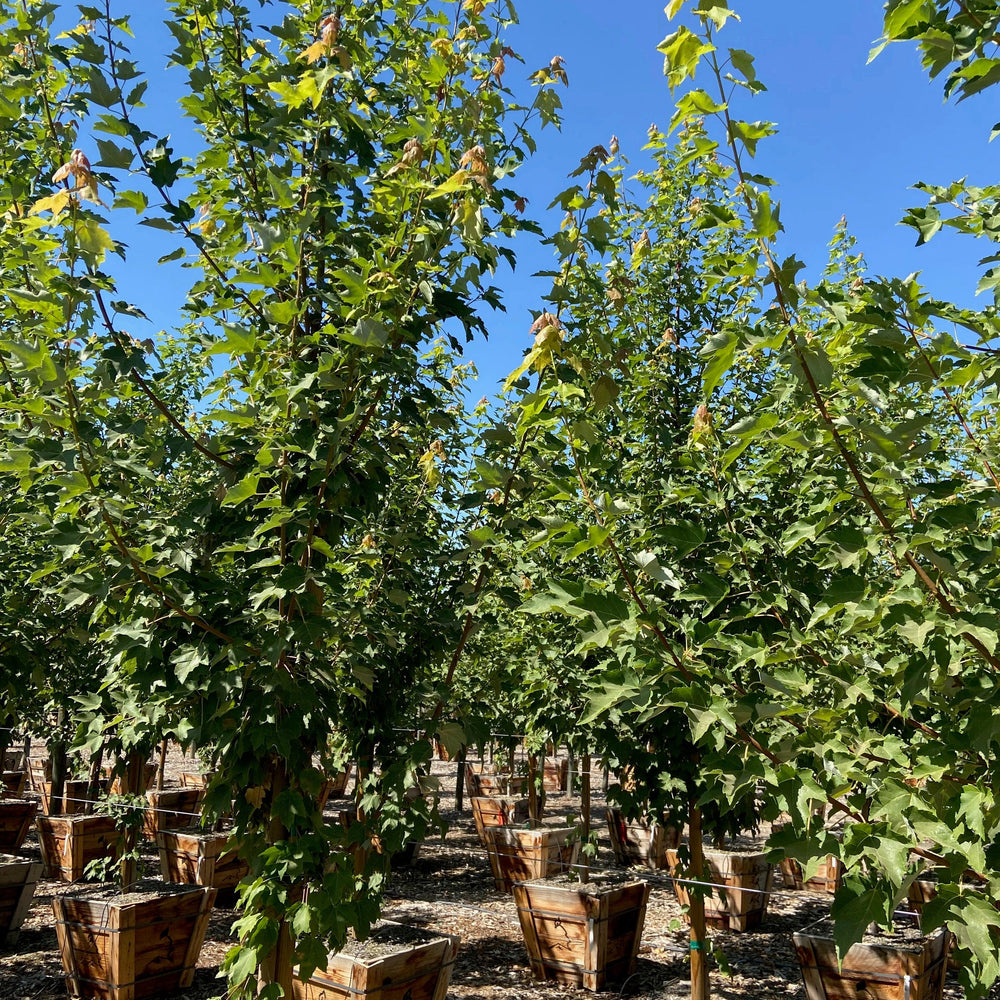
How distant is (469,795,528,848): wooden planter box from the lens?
37.0 feet

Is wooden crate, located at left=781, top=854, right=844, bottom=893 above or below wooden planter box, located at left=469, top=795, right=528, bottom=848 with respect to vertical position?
below

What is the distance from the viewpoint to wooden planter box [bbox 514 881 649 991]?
19.1ft

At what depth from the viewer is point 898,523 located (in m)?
1.87

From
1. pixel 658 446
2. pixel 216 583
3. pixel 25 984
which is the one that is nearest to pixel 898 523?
pixel 216 583

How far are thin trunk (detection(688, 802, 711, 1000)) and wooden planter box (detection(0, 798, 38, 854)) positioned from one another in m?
8.32

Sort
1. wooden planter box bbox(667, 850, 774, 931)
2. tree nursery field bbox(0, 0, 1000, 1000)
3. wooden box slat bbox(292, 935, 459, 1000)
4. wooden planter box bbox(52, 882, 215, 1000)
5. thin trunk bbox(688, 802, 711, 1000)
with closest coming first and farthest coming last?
tree nursery field bbox(0, 0, 1000, 1000) → wooden box slat bbox(292, 935, 459, 1000) → thin trunk bbox(688, 802, 711, 1000) → wooden planter box bbox(52, 882, 215, 1000) → wooden planter box bbox(667, 850, 774, 931)

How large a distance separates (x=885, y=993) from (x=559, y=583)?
509 cm

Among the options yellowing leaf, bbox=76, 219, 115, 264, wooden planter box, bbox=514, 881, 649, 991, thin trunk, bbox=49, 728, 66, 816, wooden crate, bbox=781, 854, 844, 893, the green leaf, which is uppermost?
yellowing leaf, bbox=76, 219, 115, 264

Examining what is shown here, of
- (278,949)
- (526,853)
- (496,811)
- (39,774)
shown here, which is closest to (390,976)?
(278,949)

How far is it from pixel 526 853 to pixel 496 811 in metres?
3.39

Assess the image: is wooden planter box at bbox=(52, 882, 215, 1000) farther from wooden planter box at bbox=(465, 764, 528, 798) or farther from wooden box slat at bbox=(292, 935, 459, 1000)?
wooden planter box at bbox=(465, 764, 528, 798)

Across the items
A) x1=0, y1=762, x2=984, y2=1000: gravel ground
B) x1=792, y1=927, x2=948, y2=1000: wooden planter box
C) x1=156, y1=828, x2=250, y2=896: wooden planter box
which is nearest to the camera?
x1=792, y1=927, x2=948, y2=1000: wooden planter box

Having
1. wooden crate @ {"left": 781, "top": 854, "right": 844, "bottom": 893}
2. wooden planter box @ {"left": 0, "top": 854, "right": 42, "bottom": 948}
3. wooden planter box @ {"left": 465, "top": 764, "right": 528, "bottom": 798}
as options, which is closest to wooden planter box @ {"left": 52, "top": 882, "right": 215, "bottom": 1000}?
wooden planter box @ {"left": 0, "top": 854, "right": 42, "bottom": 948}

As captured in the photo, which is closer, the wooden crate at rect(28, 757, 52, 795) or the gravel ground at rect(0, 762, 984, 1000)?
the gravel ground at rect(0, 762, 984, 1000)
